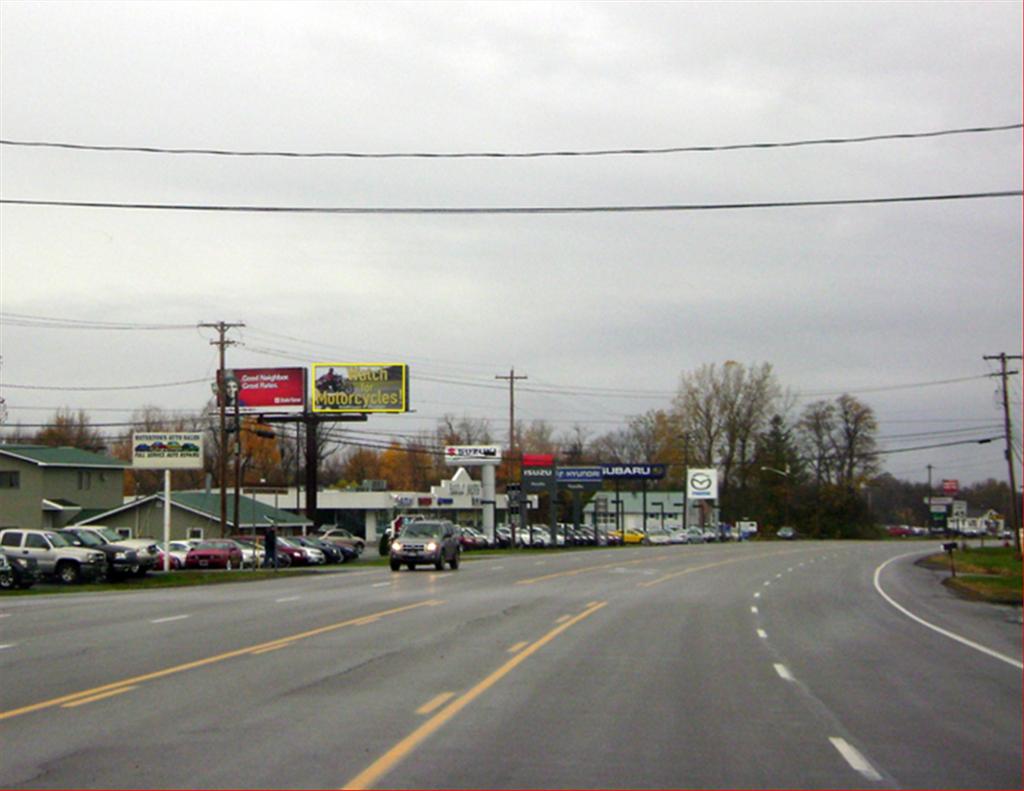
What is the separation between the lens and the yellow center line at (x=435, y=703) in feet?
39.7

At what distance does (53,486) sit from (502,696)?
199ft

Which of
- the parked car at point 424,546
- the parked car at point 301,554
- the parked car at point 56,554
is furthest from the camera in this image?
the parked car at point 301,554

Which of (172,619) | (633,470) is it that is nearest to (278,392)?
(633,470)

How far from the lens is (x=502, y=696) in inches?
519

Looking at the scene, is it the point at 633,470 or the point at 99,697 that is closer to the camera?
the point at 99,697

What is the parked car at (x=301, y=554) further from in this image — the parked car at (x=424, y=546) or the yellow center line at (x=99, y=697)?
the yellow center line at (x=99, y=697)

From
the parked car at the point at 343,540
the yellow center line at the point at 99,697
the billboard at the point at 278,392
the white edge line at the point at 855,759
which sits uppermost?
the billboard at the point at 278,392

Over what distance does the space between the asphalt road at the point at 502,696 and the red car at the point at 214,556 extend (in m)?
23.5

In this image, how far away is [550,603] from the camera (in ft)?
94.5

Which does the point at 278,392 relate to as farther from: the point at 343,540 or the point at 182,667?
the point at 182,667

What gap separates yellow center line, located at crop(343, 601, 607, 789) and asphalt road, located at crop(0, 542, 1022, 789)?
0.04 m

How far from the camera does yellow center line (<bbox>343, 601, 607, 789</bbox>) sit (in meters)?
8.77

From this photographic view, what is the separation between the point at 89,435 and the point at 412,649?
120 m

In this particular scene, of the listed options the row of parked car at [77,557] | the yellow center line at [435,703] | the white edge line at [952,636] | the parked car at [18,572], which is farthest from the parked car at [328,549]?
the yellow center line at [435,703]
